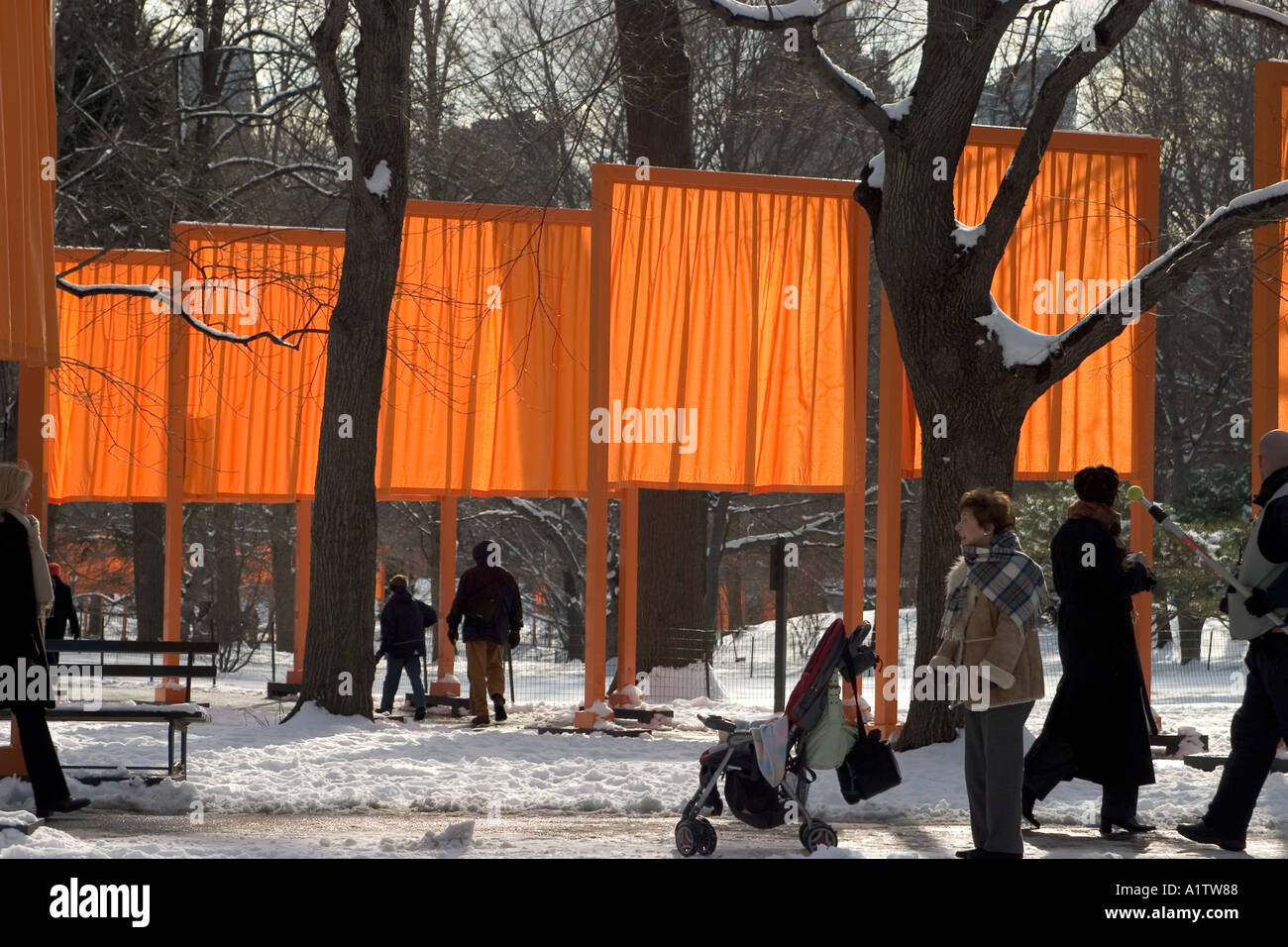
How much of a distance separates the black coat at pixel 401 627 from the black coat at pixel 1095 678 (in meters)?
9.26

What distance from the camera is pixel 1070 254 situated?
1494 cm

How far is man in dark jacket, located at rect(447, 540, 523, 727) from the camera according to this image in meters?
16.1

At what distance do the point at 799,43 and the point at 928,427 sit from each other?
2.97m

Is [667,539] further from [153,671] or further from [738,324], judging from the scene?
[153,671]

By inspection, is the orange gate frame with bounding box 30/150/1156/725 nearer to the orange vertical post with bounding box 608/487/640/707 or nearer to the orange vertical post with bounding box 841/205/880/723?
the orange vertical post with bounding box 841/205/880/723

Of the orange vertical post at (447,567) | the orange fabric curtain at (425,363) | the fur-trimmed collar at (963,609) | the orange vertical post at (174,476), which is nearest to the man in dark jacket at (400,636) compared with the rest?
the orange vertical post at (447,567)

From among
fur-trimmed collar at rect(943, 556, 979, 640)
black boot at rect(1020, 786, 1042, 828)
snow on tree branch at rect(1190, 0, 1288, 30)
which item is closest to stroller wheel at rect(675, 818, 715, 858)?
fur-trimmed collar at rect(943, 556, 979, 640)

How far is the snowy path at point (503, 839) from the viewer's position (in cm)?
814

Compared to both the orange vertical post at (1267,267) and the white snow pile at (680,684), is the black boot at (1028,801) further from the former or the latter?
the white snow pile at (680,684)

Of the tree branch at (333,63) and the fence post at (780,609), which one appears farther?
the fence post at (780,609)

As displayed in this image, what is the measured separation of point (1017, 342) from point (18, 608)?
7110 millimetres

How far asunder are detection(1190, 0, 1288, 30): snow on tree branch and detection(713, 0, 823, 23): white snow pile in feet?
9.02
